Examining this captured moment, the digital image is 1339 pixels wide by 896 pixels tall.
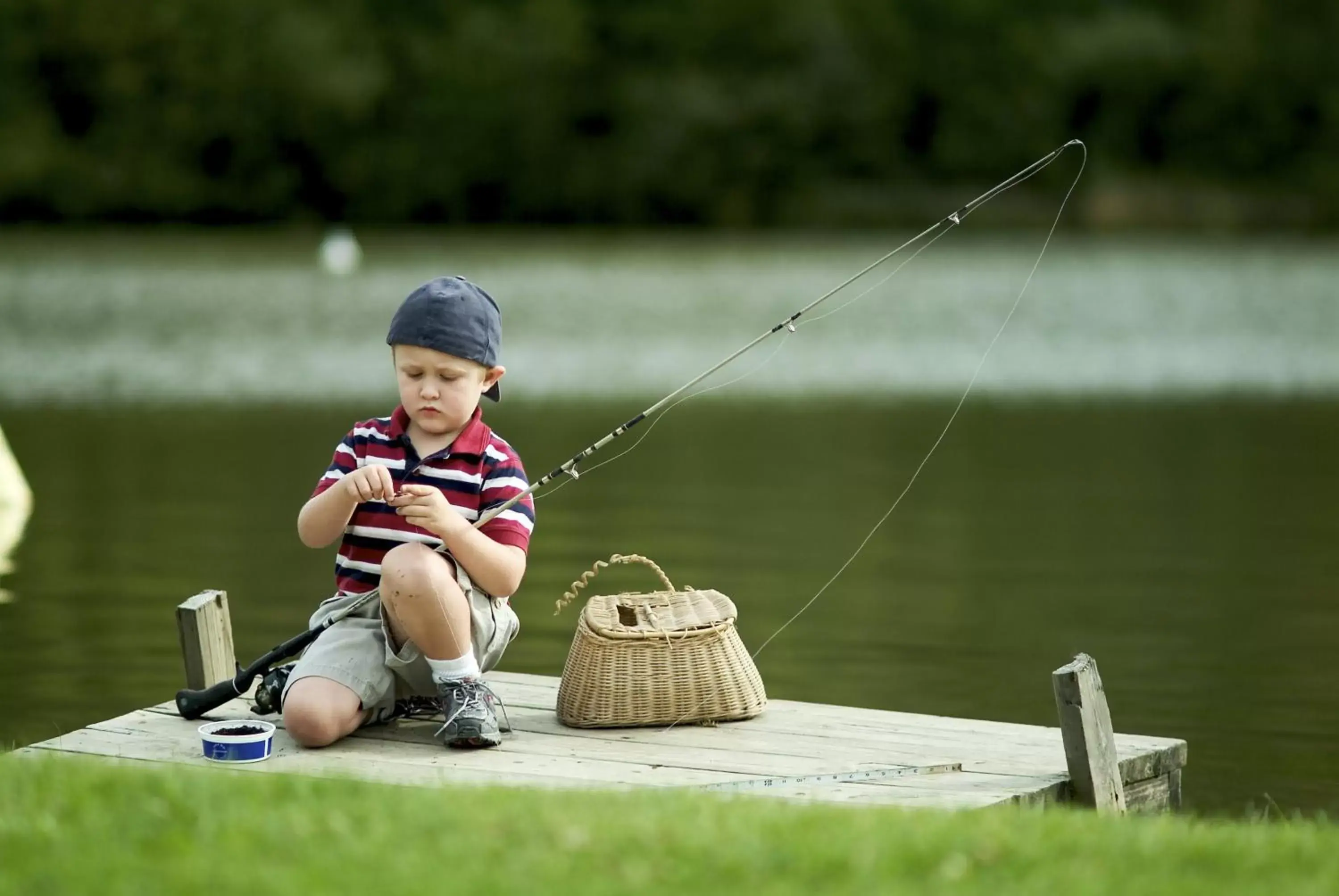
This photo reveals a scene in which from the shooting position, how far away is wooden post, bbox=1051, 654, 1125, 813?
5.41 meters

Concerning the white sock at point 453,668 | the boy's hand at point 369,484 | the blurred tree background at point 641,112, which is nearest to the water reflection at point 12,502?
the white sock at point 453,668

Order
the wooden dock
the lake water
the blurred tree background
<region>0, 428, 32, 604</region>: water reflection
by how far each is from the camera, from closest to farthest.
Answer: the wooden dock, the lake water, <region>0, 428, 32, 604</region>: water reflection, the blurred tree background

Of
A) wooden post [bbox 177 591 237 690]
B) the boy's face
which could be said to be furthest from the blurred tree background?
the boy's face

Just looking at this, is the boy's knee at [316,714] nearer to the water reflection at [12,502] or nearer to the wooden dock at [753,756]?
the wooden dock at [753,756]

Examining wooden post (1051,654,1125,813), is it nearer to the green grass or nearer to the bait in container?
the green grass

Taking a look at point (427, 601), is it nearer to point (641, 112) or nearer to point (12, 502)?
point (12, 502)

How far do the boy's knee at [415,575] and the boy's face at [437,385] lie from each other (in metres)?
0.37

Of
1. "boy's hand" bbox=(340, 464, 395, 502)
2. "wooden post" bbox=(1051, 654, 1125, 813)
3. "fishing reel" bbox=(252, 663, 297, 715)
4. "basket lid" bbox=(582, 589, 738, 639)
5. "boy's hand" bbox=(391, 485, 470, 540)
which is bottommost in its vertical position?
"wooden post" bbox=(1051, 654, 1125, 813)

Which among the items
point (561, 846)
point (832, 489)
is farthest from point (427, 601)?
point (832, 489)

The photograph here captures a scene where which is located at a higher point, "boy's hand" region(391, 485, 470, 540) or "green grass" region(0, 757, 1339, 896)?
"boy's hand" region(391, 485, 470, 540)

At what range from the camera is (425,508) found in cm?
538

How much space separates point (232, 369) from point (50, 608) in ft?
45.9

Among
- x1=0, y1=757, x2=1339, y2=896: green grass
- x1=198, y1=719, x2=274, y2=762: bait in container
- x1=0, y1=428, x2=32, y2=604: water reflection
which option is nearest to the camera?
x1=0, y1=757, x2=1339, y2=896: green grass

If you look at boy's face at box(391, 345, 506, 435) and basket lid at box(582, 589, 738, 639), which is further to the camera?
basket lid at box(582, 589, 738, 639)
